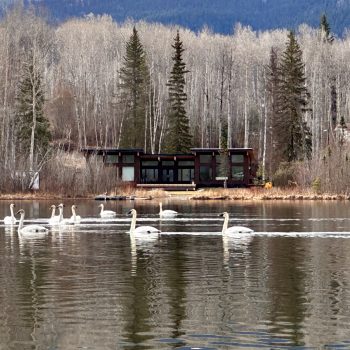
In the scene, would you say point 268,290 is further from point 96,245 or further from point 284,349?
point 96,245

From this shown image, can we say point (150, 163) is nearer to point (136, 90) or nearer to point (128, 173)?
point (128, 173)

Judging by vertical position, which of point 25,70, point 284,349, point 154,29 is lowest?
point 284,349

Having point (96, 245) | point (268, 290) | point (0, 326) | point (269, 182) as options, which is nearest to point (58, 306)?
point (0, 326)

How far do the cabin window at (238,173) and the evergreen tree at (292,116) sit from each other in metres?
4.78

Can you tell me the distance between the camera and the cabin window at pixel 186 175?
93.4 meters

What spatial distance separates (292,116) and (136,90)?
23.4 meters

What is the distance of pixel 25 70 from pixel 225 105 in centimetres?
3758

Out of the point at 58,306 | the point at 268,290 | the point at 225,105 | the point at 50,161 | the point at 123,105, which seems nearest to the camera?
the point at 58,306

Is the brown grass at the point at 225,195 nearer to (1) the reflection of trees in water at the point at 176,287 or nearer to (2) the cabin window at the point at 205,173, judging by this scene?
(2) the cabin window at the point at 205,173

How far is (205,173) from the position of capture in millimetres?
91562

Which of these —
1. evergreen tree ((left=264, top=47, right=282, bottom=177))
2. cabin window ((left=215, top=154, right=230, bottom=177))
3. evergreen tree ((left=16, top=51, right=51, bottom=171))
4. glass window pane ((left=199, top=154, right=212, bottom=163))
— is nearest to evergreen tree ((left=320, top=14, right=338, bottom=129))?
evergreen tree ((left=264, top=47, right=282, bottom=177))

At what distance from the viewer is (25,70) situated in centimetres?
8912

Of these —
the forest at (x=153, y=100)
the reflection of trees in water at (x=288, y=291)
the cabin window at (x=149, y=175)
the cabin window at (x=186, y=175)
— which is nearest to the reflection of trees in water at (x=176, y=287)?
the reflection of trees in water at (x=288, y=291)

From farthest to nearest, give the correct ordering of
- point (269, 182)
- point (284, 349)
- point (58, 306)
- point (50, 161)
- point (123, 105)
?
point (123, 105), point (269, 182), point (50, 161), point (58, 306), point (284, 349)
